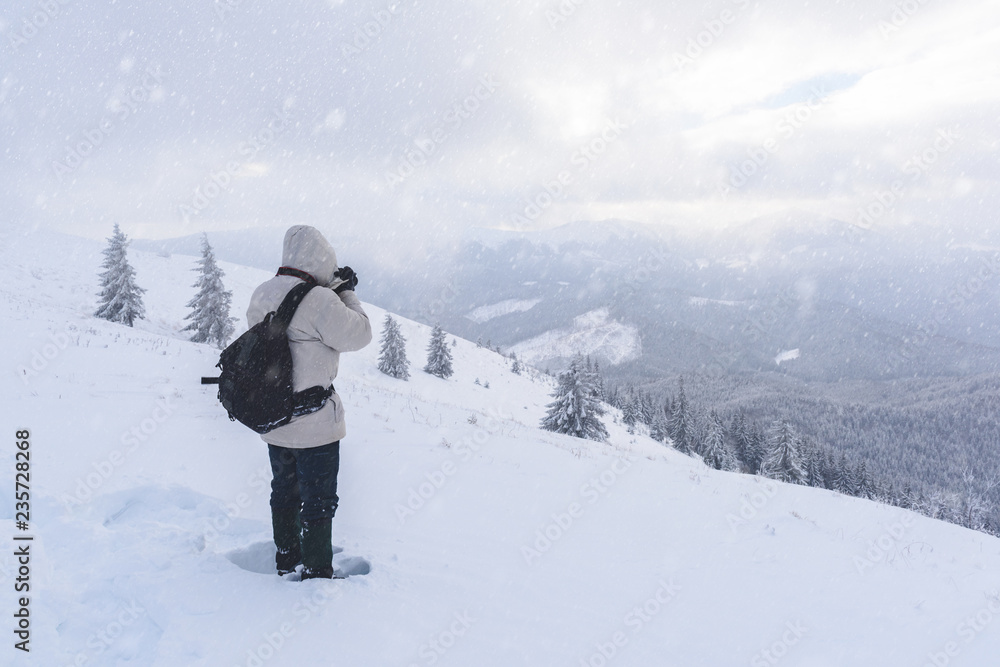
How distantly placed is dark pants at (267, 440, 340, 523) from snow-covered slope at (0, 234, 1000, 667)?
0.52 m

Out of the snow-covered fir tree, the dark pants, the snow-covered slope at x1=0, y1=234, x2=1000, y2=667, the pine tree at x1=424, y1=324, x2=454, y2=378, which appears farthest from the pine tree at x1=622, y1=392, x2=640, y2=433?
the dark pants

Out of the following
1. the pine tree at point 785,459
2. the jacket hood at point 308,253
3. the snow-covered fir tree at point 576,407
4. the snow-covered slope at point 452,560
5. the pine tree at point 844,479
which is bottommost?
the pine tree at point 844,479

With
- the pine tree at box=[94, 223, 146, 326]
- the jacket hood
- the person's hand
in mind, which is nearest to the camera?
the jacket hood

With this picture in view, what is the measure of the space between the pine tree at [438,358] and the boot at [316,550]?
47.4m

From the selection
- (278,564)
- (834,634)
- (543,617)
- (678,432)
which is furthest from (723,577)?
(678,432)

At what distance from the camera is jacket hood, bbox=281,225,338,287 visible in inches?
137

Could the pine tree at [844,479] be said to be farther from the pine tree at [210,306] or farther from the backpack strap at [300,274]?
the backpack strap at [300,274]

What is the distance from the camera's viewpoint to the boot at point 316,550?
140 inches

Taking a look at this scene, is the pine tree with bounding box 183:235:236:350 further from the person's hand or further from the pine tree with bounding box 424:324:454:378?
the person's hand

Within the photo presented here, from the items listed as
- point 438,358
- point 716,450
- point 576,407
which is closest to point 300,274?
point 576,407

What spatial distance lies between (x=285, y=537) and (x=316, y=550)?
12.8 inches

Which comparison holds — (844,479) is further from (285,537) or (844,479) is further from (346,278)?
(346,278)

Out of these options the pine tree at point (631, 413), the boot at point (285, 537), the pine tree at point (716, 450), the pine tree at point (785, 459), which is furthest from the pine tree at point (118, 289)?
the pine tree at point (716, 450)

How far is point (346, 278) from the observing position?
144 inches
